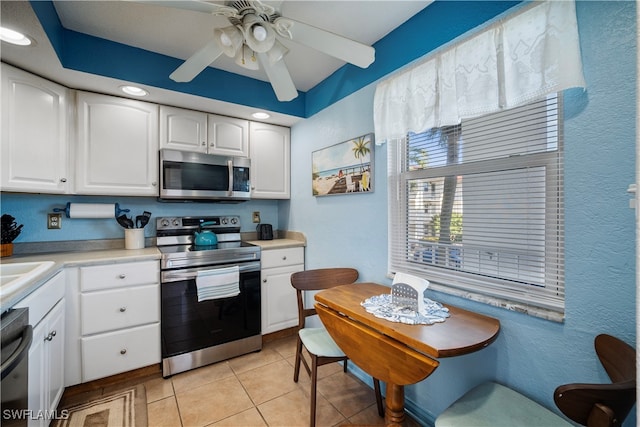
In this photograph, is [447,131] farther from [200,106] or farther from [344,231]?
[200,106]

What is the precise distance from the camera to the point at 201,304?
225 cm

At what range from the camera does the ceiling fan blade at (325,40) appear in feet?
4.07

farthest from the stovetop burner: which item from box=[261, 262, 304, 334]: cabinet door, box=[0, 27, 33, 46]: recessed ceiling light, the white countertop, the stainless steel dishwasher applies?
box=[0, 27, 33, 46]: recessed ceiling light

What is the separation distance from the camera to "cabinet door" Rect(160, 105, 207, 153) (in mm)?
2416

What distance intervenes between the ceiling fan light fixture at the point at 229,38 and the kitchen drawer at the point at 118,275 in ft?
5.42

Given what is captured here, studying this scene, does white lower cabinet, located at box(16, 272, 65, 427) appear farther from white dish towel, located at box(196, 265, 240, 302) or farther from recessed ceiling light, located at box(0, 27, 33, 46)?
recessed ceiling light, located at box(0, 27, 33, 46)

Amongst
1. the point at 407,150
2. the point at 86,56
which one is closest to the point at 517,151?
the point at 407,150

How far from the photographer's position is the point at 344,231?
7.64 ft

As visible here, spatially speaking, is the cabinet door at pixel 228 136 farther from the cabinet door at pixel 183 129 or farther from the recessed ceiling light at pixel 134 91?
the recessed ceiling light at pixel 134 91

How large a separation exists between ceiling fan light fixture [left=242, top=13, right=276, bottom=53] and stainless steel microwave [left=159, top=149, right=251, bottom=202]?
4.85 feet

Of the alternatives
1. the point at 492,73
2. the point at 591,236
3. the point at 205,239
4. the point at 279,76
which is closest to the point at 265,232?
the point at 205,239

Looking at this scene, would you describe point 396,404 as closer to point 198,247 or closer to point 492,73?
point 492,73

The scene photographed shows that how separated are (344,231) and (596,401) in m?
1.70

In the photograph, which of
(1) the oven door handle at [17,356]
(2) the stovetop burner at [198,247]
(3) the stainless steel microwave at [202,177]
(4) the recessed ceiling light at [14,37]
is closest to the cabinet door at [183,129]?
(3) the stainless steel microwave at [202,177]
